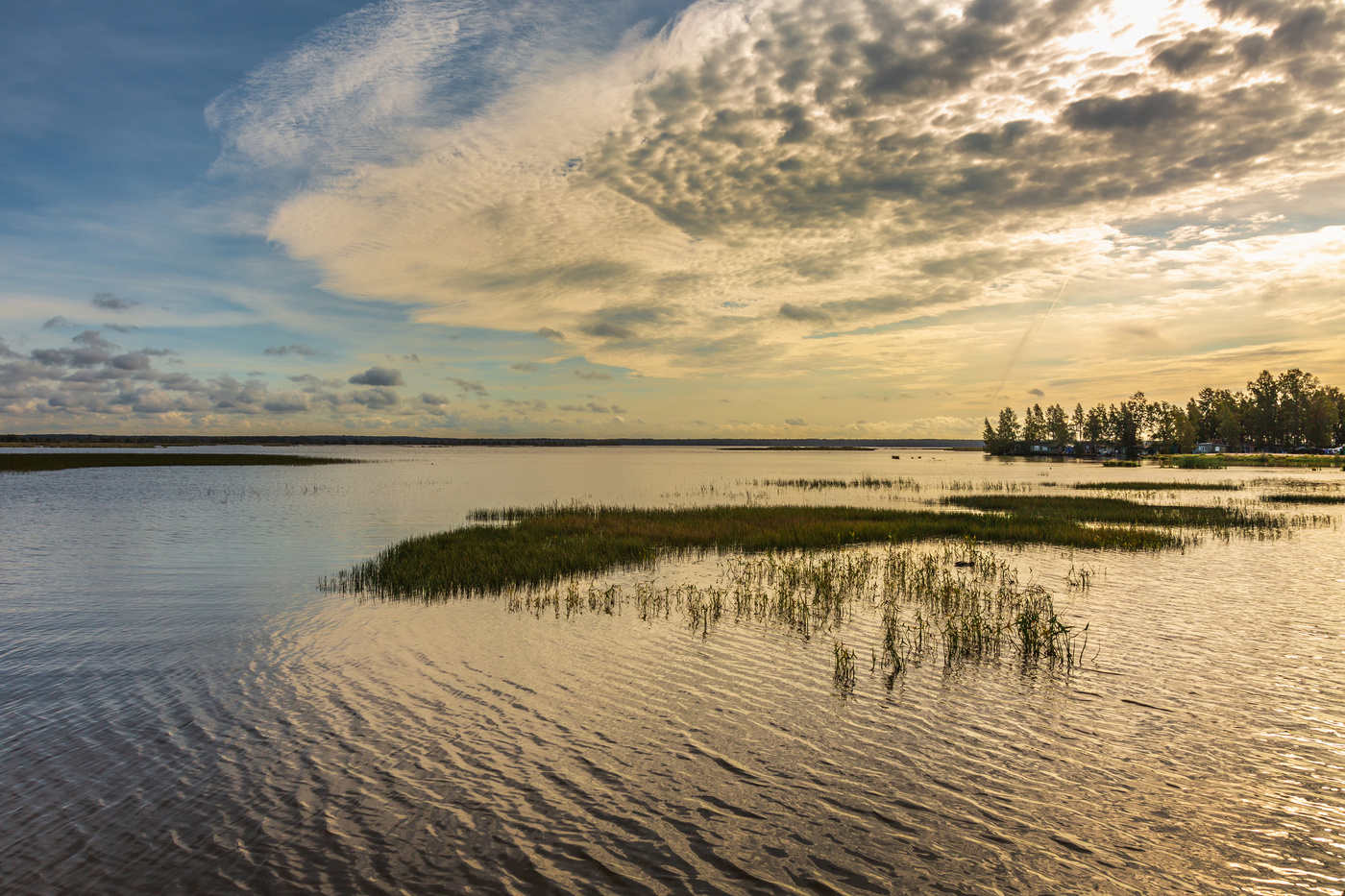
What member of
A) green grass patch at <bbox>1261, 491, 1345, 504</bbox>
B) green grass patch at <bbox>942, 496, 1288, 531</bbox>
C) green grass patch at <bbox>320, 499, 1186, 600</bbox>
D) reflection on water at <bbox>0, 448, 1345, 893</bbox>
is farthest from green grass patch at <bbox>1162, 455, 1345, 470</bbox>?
reflection on water at <bbox>0, 448, 1345, 893</bbox>

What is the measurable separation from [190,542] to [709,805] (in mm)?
34867

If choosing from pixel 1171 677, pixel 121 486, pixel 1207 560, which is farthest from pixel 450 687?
pixel 121 486

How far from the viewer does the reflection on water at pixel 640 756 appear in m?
7.27

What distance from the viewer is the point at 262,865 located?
7.23 metres

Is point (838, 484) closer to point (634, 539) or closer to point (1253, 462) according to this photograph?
point (634, 539)

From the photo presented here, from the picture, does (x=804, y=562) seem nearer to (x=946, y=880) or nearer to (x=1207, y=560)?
(x=1207, y=560)

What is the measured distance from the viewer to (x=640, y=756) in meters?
9.95

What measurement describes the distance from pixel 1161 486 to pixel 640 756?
3243 inches

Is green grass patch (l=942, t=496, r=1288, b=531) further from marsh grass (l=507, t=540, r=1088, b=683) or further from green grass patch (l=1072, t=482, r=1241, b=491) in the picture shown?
green grass patch (l=1072, t=482, r=1241, b=491)

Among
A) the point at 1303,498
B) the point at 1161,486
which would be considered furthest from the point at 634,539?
the point at 1161,486

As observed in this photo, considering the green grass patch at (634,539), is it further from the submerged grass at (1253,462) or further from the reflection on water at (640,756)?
the submerged grass at (1253,462)

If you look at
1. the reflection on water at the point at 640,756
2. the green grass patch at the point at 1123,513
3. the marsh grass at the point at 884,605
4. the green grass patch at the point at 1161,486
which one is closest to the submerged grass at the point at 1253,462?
the green grass patch at the point at 1161,486

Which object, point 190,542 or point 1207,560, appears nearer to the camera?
point 1207,560

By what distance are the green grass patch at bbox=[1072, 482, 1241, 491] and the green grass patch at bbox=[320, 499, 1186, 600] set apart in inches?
1354
